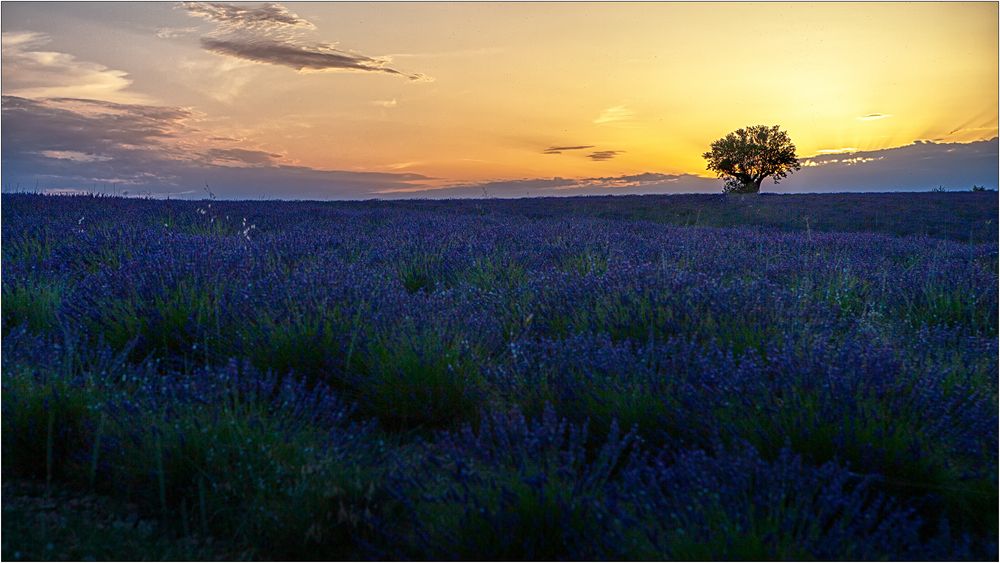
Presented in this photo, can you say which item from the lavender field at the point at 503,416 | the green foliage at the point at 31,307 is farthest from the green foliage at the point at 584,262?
the green foliage at the point at 31,307

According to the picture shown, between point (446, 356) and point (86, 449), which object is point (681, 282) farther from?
point (86, 449)

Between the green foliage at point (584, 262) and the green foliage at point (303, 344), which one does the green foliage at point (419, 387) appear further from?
the green foliage at point (584, 262)

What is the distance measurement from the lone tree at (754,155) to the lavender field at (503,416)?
3517 centimetres

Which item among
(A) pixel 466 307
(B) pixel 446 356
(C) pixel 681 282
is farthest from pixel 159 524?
(C) pixel 681 282

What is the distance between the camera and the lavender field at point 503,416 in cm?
167

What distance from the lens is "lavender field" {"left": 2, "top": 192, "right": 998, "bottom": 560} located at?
5.49 ft

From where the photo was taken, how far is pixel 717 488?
1.69m

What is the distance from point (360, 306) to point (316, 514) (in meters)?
1.33

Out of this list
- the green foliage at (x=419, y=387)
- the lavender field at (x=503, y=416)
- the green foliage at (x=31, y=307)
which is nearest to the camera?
the lavender field at (x=503, y=416)

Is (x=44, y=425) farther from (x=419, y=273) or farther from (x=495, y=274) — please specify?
(x=495, y=274)

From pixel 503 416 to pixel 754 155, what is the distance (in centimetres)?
3841

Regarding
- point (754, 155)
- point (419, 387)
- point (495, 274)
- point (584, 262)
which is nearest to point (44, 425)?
point (419, 387)

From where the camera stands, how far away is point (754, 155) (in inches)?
1455

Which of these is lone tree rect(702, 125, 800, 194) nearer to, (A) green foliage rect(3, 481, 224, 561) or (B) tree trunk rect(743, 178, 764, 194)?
(B) tree trunk rect(743, 178, 764, 194)
